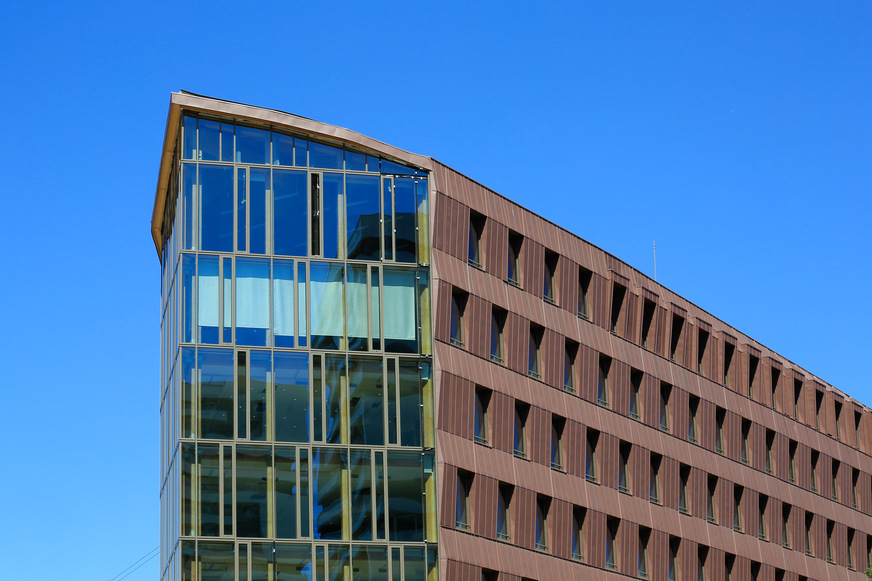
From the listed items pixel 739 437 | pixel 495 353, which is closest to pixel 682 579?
pixel 739 437

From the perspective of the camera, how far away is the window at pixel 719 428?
6527cm

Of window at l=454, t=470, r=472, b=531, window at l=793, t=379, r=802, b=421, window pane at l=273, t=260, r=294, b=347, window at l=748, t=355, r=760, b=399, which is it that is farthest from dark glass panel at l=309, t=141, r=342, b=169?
window at l=793, t=379, r=802, b=421

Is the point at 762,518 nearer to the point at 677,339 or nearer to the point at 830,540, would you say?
the point at 830,540

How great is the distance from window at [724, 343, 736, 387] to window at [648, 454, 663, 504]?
8.30m

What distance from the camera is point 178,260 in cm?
5000

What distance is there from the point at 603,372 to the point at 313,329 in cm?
1471

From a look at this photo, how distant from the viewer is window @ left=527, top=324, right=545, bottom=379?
54781 mm

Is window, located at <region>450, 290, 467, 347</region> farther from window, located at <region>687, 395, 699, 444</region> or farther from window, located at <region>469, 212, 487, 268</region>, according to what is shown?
window, located at <region>687, 395, 699, 444</region>

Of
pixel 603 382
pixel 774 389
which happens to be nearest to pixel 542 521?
pixel 603 382

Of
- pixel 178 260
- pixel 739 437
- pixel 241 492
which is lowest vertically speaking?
pixel 241 492

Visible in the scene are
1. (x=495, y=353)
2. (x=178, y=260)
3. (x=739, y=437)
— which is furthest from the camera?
(x=739, y=437)

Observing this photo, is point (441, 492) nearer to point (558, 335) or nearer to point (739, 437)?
point (558, 335)

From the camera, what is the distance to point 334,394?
49188mm

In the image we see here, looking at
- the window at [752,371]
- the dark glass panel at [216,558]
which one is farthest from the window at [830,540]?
the dark glass panel at [216,558]
